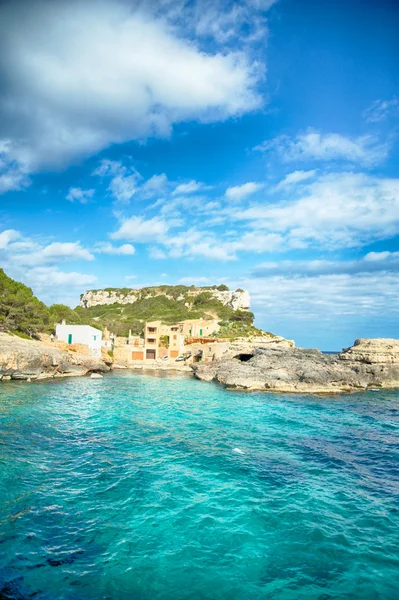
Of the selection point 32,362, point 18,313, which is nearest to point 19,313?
point 18,313

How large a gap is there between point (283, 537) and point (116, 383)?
3096 centimetres

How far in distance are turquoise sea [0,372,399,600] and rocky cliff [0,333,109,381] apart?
15.8 meters

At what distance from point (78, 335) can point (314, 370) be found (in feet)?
109

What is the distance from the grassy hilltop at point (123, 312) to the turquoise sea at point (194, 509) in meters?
30.7

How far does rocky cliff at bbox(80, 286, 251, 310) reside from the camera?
113062mm

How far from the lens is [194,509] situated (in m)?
10.8

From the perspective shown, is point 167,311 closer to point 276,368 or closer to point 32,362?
point 276,368

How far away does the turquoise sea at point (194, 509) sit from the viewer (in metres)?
7.57

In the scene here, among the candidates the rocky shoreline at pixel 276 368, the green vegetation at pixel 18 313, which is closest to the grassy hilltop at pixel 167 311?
the rocky shoreline at pixel 276 368

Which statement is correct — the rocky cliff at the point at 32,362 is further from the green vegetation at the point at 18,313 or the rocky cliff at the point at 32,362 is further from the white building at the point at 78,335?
the white building at the point at 78,335

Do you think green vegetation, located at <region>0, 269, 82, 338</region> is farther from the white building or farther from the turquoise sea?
the turquoise sea

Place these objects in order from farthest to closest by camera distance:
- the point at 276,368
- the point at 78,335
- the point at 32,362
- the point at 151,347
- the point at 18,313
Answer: the point at 151,347, the point at 78,335, the point at 18,313, the point at 276,368, the point at 32,362

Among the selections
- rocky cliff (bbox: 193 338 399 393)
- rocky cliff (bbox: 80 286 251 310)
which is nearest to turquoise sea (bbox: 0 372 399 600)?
rocky cliff (bbox: 193 338 399 393)

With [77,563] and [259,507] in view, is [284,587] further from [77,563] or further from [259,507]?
[77,563]
